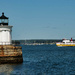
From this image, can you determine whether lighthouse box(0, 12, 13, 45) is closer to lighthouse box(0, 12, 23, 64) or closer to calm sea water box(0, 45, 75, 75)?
lighthouse box(0, 12, 23, 64)

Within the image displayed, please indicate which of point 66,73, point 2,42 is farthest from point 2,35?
point 66,73

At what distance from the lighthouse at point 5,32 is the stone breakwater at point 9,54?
2.83 meters

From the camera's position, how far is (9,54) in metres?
37.7

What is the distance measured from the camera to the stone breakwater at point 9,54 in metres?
37.4

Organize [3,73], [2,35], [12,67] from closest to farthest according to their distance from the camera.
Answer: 1. [3,73]
2. [12,67]
3. [2,35]

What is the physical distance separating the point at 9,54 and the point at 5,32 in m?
4.48

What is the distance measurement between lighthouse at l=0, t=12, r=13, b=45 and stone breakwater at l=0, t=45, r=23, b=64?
283 cm

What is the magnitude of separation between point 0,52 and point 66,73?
11436 millimetres

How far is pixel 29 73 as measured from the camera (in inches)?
1266

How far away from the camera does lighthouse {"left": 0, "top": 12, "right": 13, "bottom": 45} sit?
39.9 m

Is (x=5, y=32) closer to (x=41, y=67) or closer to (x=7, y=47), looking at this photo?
(x=7, y=47)

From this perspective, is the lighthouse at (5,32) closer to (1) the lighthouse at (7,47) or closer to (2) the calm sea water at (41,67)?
(1) the lighthouse at (7,47)

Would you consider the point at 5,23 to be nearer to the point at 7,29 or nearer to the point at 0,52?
the point at 7,29

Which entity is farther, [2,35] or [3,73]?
[2,35]
